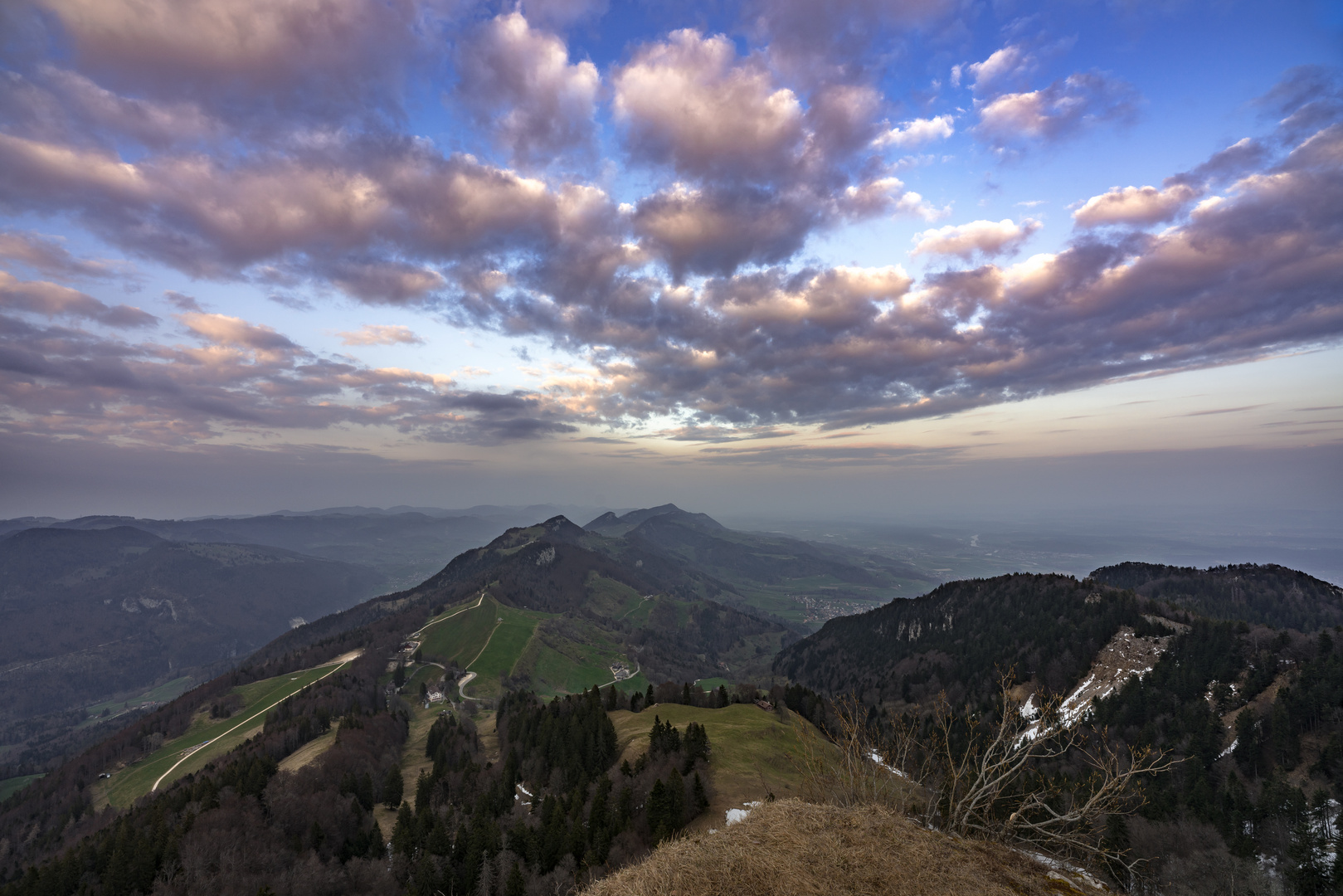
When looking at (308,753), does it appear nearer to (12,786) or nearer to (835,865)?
(835,865)

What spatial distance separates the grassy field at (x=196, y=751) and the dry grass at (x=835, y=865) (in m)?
186

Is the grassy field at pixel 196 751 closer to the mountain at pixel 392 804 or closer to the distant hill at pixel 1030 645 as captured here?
the mountain at pixel 392 804

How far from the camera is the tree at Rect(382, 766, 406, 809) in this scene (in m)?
94.0

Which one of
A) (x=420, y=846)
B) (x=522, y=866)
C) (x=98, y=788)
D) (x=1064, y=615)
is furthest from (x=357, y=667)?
(x=1064, y=615)

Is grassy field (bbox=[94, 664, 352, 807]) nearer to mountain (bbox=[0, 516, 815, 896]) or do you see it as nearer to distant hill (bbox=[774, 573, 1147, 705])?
mountain (bbox=[0, 516, 815, 896])

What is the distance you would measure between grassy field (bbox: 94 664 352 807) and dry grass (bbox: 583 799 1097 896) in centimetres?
18632

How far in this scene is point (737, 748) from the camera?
2707 inches

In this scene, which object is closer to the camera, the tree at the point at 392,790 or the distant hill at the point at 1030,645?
the tree at the point at 392,790

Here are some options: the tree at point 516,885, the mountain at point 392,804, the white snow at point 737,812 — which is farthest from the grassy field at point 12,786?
the white snow at point 737,812

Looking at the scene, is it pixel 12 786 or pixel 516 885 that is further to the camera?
pixel 12 786

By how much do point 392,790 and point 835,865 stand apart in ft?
347

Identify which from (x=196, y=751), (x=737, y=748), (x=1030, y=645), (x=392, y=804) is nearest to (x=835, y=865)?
(x=737, y=748)

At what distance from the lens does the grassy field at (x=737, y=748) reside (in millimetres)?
53906

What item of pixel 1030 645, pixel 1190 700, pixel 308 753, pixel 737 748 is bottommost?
pixel 1030 645
